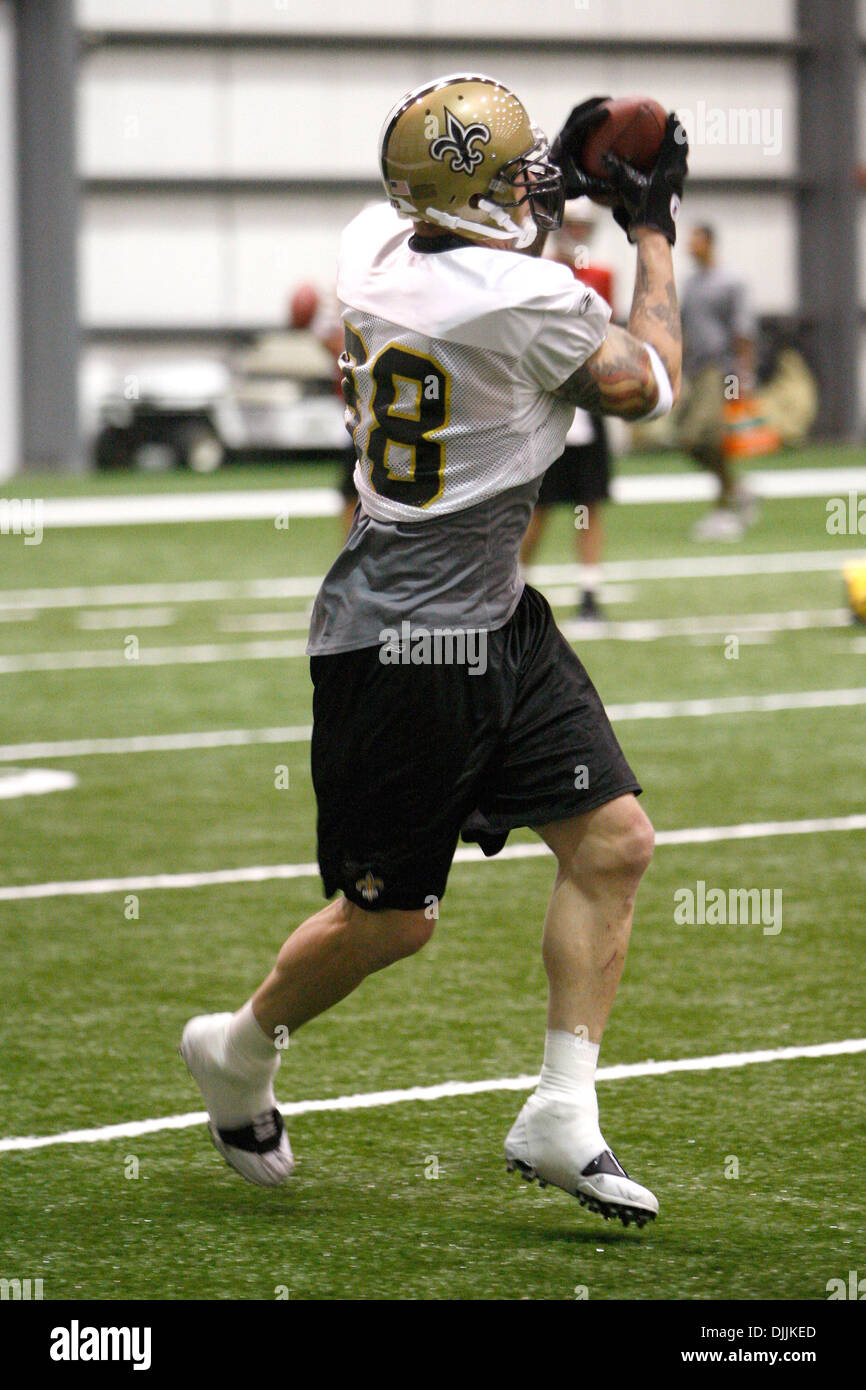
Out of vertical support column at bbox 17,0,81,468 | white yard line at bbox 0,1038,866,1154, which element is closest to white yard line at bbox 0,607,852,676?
white yard line at bbox 0,1038,866,1154

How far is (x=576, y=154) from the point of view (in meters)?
4.20

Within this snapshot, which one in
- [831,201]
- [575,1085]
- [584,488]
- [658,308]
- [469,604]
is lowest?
[575,1085]

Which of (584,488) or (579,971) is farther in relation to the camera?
(584,488)

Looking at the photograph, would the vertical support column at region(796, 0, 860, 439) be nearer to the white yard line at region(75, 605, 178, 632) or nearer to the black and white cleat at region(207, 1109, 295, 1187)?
the white yard line at region(75, 605, 178, 632)

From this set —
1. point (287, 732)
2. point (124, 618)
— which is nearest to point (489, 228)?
point (287, 732)

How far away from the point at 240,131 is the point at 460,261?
26.9m

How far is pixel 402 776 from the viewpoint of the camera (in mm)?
3961

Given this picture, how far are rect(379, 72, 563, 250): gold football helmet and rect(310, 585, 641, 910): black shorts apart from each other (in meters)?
0.71

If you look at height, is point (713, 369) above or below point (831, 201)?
below

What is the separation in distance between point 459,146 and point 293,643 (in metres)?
8.13

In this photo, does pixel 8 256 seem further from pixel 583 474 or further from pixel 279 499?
pixel 583 474

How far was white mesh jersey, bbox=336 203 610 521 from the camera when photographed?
3.82m

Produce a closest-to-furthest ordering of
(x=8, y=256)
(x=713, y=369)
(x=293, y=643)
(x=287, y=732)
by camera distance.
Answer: (x=287, y=732), (x=293, y=643), (x=713, y=369), (x=8, y=256)
